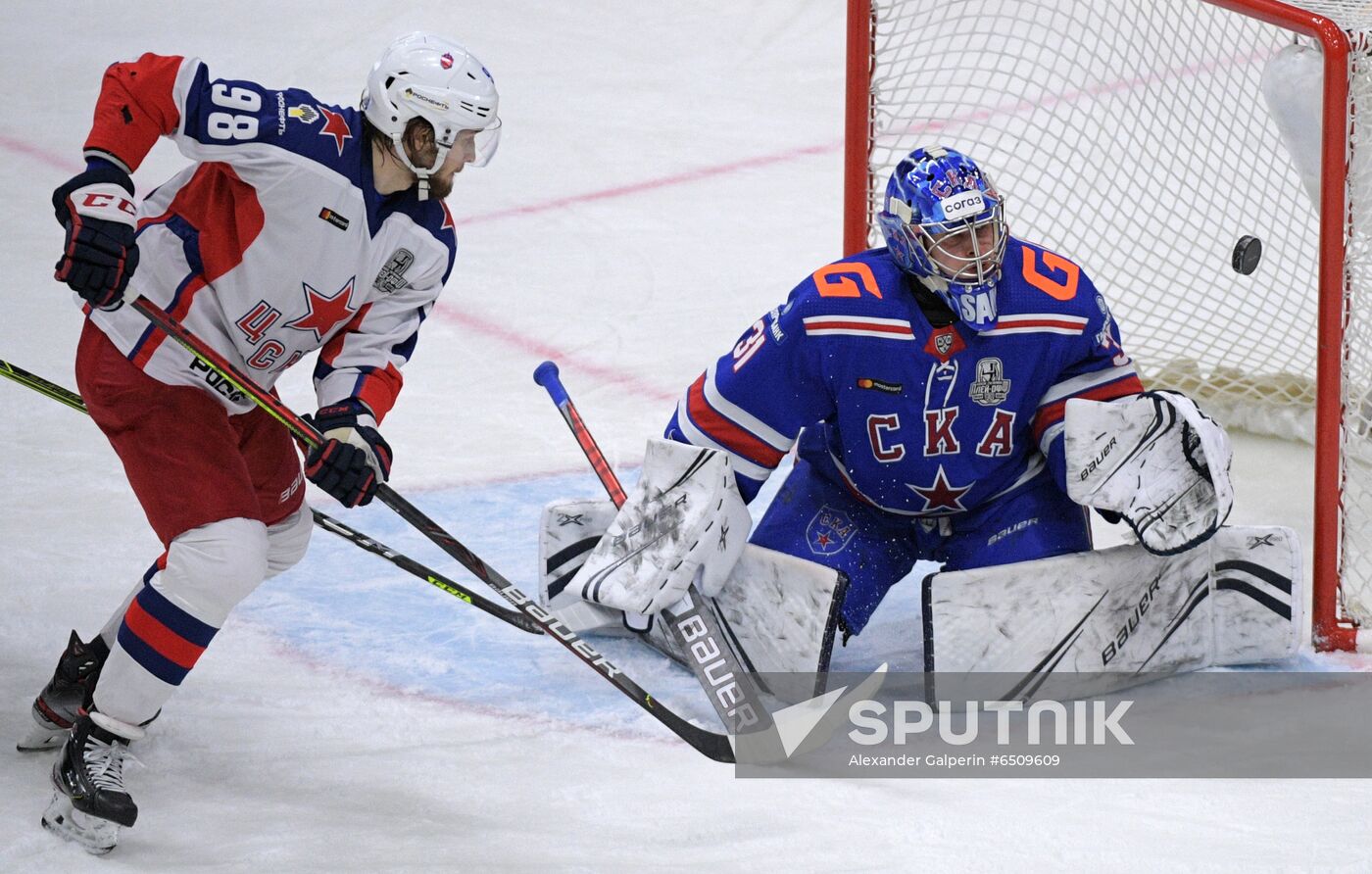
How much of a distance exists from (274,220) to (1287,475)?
7.88 feet

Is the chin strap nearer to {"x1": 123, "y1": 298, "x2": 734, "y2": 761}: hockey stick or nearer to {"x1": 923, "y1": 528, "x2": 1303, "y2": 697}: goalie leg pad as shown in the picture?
{"x1": 123, "y1": 298, "x2": 734, "y2": 761}: hockey stick

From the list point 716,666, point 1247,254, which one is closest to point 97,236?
point 716,666

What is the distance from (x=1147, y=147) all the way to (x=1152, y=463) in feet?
5.11

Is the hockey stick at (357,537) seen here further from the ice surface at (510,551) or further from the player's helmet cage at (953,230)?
the player's helmet cage at (953,230)

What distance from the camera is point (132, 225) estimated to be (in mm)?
2309

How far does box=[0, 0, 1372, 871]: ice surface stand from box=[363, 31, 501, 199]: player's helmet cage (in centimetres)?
92

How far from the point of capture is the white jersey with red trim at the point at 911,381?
2.74 m

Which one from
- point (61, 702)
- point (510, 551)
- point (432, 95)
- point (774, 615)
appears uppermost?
point (432, 95)

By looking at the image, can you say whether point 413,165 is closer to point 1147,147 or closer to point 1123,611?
point 1123,611

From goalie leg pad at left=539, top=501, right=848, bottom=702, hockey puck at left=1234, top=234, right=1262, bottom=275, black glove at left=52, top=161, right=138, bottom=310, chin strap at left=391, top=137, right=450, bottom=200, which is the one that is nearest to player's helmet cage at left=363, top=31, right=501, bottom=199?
chin strap at left=391, top=137, right=450, bottom=200

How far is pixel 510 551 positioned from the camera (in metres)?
3.50

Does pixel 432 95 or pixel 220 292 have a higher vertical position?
pixel 432 95

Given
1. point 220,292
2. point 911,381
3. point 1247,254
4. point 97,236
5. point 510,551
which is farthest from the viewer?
point 510,551

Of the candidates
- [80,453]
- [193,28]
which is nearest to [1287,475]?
[80,453]
